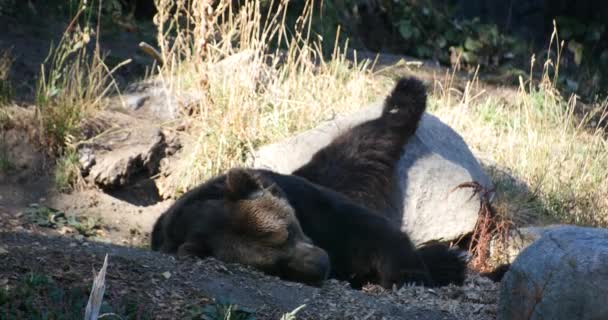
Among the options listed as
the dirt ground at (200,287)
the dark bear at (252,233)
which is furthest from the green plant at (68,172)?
the dark bear at (252,233)

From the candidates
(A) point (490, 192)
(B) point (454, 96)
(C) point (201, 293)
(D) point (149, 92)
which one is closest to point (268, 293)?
(C) point (201, 293)

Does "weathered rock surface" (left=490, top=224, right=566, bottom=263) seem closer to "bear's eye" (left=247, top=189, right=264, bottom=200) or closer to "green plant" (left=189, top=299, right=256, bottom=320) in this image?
"bear's eye" (left=247, top=189, right=264, bottom=200)

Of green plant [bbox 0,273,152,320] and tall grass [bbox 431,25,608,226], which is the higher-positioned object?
green plant [bbox 0,273,152,320]

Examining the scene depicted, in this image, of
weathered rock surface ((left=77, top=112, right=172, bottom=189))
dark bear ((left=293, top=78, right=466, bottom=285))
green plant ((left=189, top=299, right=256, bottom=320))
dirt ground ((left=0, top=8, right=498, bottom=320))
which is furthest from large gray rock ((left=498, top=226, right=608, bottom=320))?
weathered rock surface ((left=77, top=112, right=172, bottom=189))

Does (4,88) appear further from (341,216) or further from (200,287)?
(200,287)

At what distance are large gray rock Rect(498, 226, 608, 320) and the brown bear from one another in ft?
4.07

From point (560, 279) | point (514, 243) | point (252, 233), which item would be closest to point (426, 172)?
point (514, 243)

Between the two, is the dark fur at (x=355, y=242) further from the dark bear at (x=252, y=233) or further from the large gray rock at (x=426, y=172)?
the large gray rock at (x=426, y=172)

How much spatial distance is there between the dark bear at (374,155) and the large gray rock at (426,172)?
0.17 meters

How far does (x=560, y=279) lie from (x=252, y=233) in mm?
1854

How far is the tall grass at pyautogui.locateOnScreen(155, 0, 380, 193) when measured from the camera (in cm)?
940

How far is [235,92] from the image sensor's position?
9.59m

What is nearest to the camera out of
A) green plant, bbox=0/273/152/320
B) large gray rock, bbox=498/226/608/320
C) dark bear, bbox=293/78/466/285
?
green plant, bbox=0/273/152/320

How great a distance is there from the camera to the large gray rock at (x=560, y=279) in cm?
468
